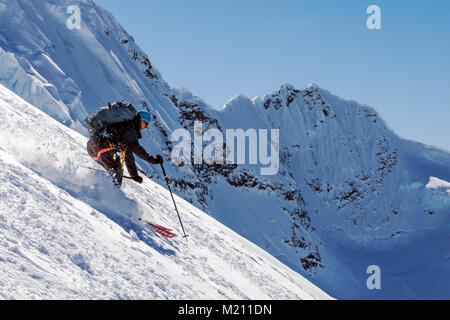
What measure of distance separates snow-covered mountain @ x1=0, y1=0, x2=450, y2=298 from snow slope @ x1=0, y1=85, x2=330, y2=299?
96.9 feet

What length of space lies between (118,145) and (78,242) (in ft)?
9.58

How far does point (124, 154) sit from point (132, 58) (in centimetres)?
6255

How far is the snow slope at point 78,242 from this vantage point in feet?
13.9

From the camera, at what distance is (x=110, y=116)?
24.6 feet
